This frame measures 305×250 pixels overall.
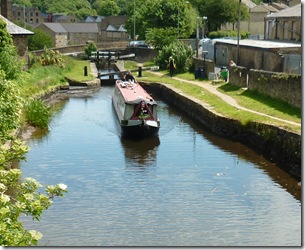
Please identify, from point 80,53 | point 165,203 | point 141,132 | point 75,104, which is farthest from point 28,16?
point 165,203

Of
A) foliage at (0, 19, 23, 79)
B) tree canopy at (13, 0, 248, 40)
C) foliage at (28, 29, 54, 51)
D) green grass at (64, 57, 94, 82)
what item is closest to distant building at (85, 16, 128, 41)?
tree canopy at (13, 0, 248, 40)

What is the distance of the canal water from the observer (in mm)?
15633

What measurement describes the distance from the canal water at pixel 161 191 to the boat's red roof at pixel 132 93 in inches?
69.9

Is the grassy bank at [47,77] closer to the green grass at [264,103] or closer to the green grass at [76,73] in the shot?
the green grass at [76,73]

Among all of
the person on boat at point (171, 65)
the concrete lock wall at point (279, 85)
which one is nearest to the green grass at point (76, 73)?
the person on boat at point (171, 65)

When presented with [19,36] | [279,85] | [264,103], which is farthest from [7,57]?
[19,36]

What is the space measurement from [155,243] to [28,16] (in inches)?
5925

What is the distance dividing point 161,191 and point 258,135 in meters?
6.75

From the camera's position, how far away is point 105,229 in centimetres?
1600

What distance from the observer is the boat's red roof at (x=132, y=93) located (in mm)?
28906

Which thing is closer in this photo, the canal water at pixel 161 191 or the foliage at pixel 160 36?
the canal water at pixel 161 191

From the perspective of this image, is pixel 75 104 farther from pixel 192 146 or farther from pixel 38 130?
pixel 192 146

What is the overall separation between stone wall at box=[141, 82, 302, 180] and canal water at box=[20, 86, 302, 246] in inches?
16.4

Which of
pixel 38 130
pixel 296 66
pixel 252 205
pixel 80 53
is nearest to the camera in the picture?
pixel 252 205
